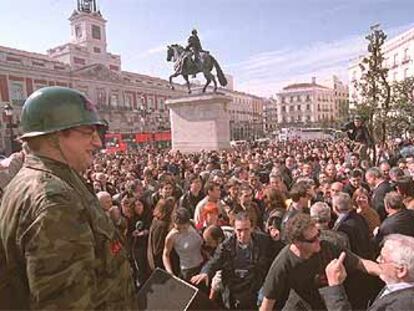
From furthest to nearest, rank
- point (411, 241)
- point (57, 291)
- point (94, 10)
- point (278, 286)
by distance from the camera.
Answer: point (94, 10) → point (278, 286) → point (411, 241) → point (57, 291)

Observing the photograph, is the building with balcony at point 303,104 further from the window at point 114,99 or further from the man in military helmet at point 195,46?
the man in military helmet at point 195,46

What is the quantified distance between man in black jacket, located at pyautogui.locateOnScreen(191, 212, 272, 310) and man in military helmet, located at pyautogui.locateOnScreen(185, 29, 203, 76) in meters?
23.8

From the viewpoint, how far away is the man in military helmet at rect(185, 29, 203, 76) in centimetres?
Result: 2719

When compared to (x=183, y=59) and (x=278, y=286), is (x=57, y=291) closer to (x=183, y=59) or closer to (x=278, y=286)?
(x=278, y=286)

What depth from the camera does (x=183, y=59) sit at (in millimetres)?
26953

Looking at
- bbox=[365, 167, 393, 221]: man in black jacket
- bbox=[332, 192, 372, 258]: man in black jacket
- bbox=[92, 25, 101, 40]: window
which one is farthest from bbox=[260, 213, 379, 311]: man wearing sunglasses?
bbox=[92, 25, 101, 40]: window

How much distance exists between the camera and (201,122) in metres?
25.5

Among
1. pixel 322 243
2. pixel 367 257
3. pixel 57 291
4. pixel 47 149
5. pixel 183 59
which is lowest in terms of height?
pixel 367 257

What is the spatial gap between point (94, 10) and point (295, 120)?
71.1 m

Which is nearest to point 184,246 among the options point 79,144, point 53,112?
point 79,144

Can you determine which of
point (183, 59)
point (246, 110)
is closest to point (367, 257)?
point (183, 59)

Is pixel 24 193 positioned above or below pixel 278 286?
above

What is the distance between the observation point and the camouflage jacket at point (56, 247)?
57.3 inches

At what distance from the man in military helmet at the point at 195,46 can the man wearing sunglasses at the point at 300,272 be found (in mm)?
24671
